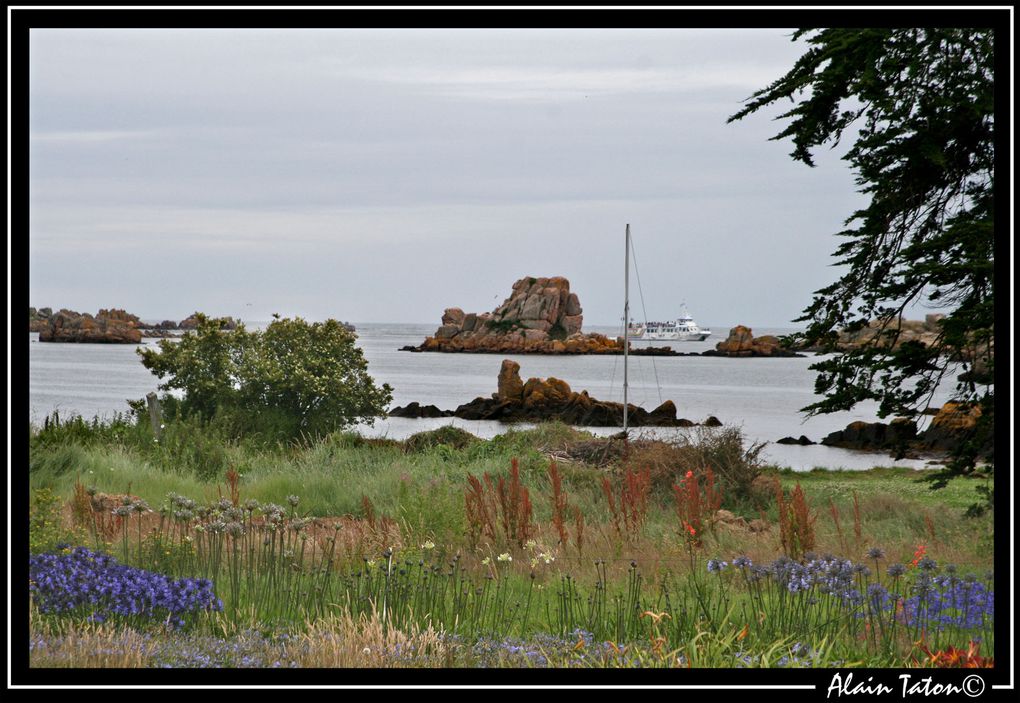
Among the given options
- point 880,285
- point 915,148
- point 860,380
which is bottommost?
point 860,380

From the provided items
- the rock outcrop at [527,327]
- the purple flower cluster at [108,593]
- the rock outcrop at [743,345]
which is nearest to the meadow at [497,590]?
the purple flower cluster at [108,593]

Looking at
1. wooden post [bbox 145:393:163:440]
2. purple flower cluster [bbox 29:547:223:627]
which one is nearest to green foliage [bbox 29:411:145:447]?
wooden post [bbox 145:393:163:440]

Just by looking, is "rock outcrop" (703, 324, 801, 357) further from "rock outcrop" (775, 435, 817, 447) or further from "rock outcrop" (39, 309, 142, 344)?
"rock outcrop" (39, 309, 142, 344)

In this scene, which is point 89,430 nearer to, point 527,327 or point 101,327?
point 101,327

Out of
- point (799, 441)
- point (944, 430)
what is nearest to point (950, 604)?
point (944, 430)
